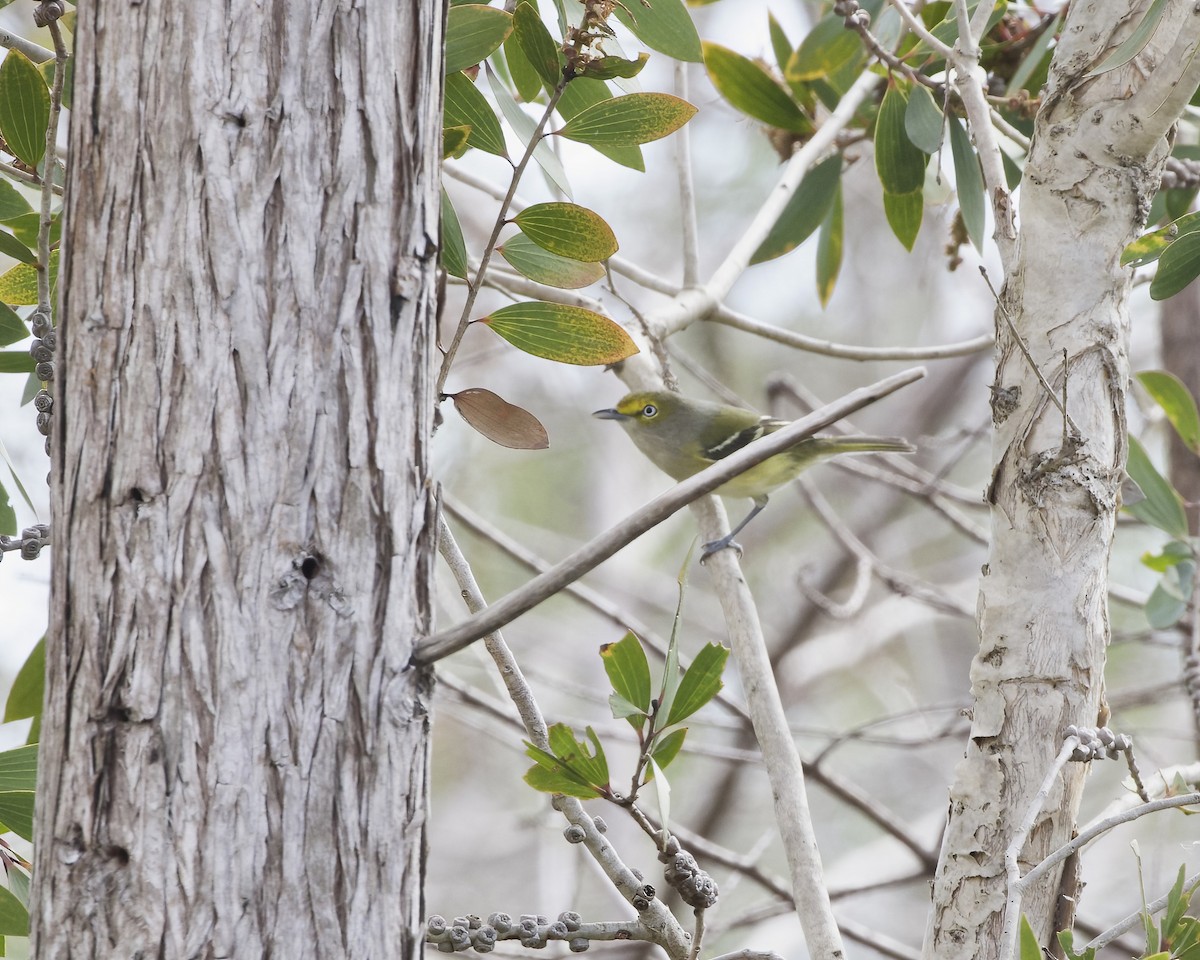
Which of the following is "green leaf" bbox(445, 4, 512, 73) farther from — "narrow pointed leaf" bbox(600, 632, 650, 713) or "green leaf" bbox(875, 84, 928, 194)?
"green leaf" bbox(875, 84, 928, 194)

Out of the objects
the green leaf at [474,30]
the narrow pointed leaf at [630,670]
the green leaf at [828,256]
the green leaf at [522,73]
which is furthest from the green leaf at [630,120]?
the green leaf at [828,256]

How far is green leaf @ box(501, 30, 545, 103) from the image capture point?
1.96 meters

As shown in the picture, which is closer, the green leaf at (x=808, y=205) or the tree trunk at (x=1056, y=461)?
the tree trunk at (x=1056, y=461)

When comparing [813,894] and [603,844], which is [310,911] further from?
[813,894]

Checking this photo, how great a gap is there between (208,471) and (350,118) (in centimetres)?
38

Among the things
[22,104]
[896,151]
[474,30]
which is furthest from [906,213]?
[22,104]

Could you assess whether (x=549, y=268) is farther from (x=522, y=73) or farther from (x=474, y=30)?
(x=522, y=73)

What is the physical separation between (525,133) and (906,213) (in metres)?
1.24

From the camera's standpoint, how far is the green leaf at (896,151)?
242 cm

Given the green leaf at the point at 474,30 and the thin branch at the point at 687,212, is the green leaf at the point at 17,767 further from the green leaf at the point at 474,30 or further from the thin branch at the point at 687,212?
the thin branch at the point at 687,212

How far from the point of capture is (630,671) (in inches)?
58.4

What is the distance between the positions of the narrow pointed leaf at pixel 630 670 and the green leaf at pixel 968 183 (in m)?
1.20

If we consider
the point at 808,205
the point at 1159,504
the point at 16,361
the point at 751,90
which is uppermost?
the point at 751,90

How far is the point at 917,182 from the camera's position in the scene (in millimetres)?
2549
